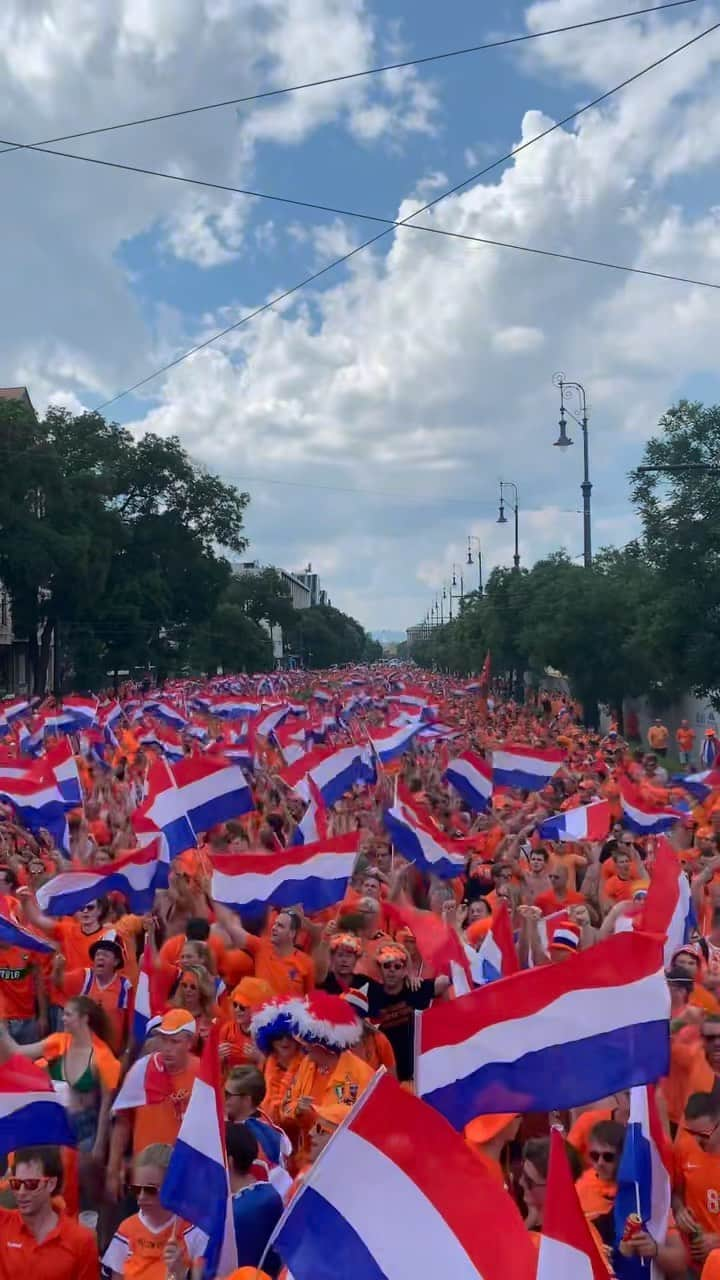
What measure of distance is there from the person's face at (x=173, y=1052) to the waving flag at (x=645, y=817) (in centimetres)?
664

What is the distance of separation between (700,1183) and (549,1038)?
74 cm

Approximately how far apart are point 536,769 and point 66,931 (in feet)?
24.6

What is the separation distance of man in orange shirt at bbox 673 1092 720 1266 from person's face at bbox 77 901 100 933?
13.1ft

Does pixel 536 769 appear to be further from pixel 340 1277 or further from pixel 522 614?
pixel 522 614

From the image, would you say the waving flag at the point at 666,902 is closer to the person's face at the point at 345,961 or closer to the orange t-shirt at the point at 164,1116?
the person's face at the point at 345,961

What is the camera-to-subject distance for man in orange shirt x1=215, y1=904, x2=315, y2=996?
7.03m

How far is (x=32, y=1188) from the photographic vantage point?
443 centimetres

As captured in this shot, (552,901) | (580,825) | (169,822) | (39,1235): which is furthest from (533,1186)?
(580,825)

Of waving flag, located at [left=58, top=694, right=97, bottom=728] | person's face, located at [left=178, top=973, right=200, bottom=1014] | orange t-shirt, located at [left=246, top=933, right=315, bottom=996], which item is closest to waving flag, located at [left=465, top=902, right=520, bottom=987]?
orange t-shirt, located at [left=246, top=933, right=315, bottom=996]

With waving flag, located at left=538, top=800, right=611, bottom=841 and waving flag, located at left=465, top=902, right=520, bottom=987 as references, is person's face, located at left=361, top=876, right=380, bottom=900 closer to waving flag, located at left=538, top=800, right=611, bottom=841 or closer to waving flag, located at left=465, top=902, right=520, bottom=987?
waving flag, located at left=465, top=902, right=520, bottom=987

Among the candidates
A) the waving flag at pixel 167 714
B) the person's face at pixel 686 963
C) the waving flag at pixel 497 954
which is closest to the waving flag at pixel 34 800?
the waving flag at pixel 497 954

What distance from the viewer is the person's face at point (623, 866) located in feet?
31.0

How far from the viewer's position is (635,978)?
4922mm

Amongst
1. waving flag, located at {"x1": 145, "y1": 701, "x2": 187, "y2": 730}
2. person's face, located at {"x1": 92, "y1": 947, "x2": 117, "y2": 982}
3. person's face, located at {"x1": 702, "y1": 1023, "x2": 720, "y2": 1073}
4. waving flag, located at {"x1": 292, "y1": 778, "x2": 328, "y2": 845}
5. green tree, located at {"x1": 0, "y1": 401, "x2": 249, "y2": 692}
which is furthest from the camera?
green tree, located at {"x1": 0, "y1": 401, "x2": 249, "y2": 692}
